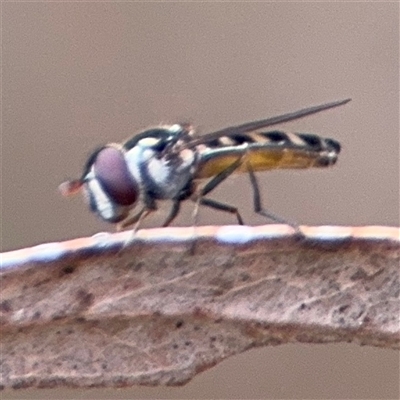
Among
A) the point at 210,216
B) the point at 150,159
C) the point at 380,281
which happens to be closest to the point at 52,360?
the point at 380,281

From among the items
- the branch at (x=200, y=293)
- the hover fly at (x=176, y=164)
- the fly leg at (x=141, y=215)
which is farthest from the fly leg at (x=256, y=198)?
the branch at (x=200, y=293)

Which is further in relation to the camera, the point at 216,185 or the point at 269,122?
the point at 216,185

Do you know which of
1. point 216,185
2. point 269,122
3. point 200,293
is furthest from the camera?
point 216,185

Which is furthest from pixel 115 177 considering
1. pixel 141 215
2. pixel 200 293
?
pixel 200 293

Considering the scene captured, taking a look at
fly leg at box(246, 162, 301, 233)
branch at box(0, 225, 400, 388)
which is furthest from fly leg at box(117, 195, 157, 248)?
branch at box(0, 225, 400, 388)

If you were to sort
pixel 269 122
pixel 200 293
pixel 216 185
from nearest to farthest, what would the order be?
pixel 200 293
pixel 269 122
pixel 216 185

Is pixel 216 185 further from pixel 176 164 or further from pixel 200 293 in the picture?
pixel 200 293

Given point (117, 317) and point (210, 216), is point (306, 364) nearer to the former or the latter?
point (210, 216)
